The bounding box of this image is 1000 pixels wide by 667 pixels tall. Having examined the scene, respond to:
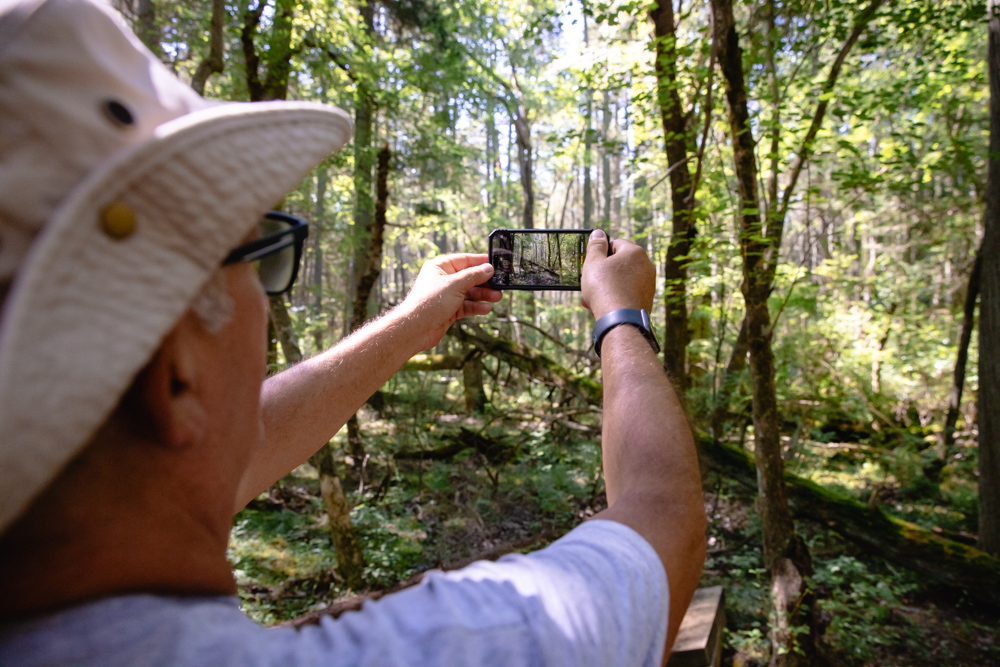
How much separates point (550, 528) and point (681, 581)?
5954mm

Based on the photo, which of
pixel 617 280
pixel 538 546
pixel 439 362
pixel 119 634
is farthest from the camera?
pixel 439 362

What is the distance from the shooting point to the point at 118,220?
66 centimetres

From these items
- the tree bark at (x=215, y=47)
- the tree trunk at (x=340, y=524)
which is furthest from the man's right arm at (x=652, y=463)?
the tree bark at (x=215, y=47)

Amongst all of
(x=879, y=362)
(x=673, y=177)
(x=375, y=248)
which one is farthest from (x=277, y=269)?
(x=879, y=362)

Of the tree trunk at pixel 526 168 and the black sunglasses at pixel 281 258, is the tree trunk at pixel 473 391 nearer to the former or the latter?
the tree trunk at pixel 526 168

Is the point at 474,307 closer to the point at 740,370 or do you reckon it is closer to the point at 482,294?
the point at 482,294

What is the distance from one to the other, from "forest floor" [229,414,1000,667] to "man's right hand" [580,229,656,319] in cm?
373

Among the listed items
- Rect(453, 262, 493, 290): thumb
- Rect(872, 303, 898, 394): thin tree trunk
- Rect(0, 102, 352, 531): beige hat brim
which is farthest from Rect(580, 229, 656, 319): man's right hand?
Rect(872, 303, 898, 394): thin tree trunk

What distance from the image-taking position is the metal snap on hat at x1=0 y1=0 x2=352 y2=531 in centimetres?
61

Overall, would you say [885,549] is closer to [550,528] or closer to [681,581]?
[550,528]

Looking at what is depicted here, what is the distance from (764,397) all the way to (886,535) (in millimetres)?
2969

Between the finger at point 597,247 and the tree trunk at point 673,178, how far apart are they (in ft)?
8.43

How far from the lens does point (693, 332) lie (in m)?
9.45

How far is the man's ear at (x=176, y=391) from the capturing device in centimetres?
74
